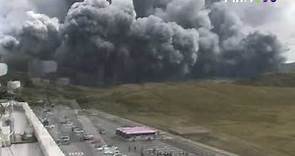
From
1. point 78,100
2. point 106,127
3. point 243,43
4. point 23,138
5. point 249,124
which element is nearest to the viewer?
point 23,138

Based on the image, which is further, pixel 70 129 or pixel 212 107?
pixel 212 107

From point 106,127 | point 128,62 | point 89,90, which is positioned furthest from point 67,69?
point 106,127

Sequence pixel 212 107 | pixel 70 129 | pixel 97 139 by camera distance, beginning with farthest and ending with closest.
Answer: pixel 212 107
pixel 70 129
pixel 97 139

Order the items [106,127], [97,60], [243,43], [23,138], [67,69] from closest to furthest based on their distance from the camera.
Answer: [23,138] → [106,127] → [67,69] → [97,60] → [243,43]

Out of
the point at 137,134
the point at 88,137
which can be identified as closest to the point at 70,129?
the point at 88,137

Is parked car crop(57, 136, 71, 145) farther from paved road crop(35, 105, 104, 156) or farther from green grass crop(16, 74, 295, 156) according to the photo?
green grass crop(16, 74, 295, 156)

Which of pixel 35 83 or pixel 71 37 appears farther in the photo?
pixel 71 37

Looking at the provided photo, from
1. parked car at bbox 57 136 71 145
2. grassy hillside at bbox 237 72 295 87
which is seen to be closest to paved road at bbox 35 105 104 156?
parked car at bbox 57 136 71 145

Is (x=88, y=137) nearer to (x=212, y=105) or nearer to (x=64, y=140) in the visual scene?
(x=64, y=140)

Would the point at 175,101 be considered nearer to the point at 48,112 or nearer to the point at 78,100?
the point at 78,100
